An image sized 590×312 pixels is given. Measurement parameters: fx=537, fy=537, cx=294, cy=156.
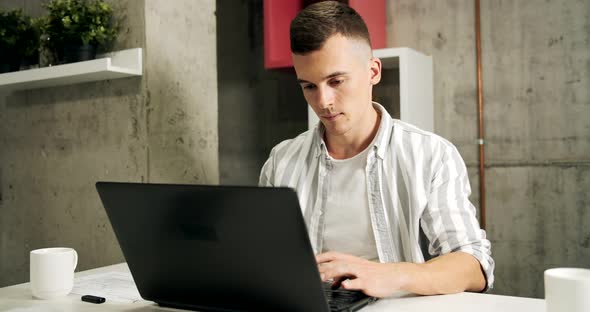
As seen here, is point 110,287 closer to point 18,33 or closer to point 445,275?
point 445,275

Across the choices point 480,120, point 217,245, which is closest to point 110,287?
point 217,245

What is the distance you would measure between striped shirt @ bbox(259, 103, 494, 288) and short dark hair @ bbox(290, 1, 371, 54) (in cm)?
28

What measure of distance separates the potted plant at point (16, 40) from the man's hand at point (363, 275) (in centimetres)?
230

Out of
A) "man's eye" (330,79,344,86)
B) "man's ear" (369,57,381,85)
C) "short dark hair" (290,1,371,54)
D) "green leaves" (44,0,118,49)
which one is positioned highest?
"green leaves" (44,0,118,49)

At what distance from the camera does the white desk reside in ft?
3.27

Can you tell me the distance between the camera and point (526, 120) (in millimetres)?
2750

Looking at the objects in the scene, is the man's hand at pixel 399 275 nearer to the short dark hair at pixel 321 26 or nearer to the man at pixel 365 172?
the man at pixel 365 172

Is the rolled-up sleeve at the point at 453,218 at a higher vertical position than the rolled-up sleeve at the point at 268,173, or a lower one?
lower

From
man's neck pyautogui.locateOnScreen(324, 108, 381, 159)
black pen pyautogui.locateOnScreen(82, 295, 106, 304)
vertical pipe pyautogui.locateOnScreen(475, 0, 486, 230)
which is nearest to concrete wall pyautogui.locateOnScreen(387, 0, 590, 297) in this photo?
vertical pipe pyautogui.locateOnScreen(475, 0, 486, 230)

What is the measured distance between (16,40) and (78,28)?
614 millimetres

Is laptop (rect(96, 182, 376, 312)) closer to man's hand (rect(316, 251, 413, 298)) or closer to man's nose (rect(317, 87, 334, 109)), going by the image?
man's hand (rect(316, 251, 413, 298))

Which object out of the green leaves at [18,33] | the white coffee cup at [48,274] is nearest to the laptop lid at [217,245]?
the white coffee cup at [48,274]

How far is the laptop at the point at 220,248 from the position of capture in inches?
32.3

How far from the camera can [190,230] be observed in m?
0.90
